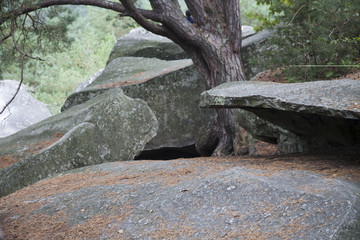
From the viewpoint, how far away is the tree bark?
718cm

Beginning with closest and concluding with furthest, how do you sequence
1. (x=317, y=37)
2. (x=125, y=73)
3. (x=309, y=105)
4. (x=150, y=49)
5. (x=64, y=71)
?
1. (x=309, y=105)
2. (x=317, y=37)
3. (x=125, y=73)
4. (x=150, y=49)
5. (x=64, y=71)

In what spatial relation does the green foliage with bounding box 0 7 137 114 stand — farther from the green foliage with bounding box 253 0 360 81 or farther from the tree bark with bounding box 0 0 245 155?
the green foliage with bounding box 253 0 360 81

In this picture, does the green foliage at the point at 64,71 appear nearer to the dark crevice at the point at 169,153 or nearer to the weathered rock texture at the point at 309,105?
the dark crevice at the point at 169,153

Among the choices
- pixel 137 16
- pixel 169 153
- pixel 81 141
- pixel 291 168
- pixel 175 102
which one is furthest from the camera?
pixel 169 153

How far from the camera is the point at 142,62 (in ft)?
35.6

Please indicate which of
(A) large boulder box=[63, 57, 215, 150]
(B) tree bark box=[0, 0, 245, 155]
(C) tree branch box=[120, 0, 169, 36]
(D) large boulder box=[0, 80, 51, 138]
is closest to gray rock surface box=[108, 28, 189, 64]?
(A) large boulder box=[63, 57, 215, 150]

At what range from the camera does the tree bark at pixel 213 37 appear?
7.18 m

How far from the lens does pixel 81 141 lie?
19.2ft

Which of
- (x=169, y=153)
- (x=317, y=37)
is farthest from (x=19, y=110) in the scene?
(x=317, y=37)

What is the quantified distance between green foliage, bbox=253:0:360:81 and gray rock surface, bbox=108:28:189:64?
4.24 meters

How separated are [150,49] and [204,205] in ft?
30.0

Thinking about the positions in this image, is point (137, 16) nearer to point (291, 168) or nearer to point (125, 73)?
point (125, 73)

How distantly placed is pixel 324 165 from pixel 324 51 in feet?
9.71

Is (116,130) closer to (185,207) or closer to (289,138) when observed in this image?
(289,138)
